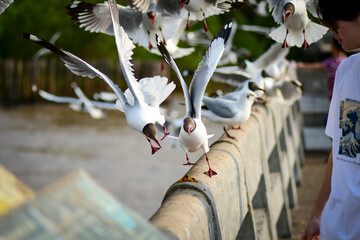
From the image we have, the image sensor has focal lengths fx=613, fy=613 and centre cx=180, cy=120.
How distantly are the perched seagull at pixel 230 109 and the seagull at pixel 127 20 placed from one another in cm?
78

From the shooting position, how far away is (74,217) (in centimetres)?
106

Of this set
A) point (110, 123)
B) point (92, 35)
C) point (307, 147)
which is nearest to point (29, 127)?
point (110, 123)

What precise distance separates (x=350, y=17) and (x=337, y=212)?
75cm

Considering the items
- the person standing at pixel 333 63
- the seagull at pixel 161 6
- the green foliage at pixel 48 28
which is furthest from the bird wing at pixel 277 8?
the green foliage at pixel 48 28

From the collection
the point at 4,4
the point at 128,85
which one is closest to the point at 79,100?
the point at 4,4

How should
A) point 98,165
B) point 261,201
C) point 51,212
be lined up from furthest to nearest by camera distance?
1. point 98,165
2. point 261,201
3. point 51,212

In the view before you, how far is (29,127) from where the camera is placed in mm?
17891

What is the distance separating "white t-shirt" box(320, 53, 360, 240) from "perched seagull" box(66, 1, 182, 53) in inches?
81.6

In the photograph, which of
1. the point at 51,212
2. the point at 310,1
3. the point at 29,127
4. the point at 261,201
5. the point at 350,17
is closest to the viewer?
the point at 51,212

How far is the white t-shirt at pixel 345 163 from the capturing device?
7.66ft

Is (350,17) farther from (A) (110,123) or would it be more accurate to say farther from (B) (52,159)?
(A) (110,123)

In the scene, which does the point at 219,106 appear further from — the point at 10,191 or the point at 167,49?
the point at 10,191

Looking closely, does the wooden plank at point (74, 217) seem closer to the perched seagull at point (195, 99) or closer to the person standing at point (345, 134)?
the person standing at point (345, 134)

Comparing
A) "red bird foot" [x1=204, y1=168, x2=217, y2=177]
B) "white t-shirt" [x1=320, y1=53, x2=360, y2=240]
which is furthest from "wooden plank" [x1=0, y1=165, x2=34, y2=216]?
"red bird foot" [x1=204, y1=168, x2=217, y2=177]
